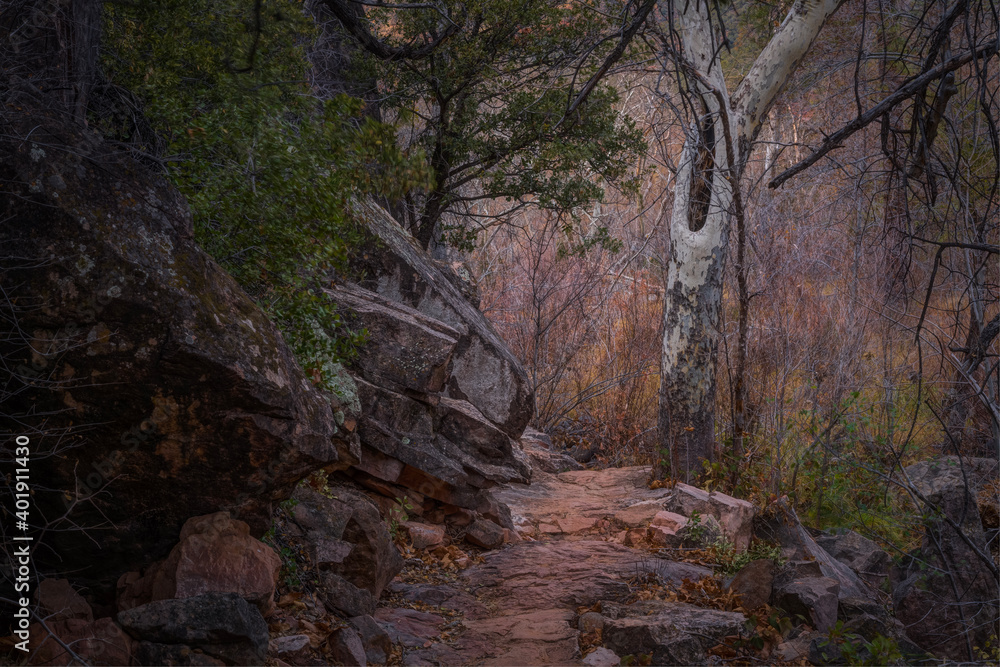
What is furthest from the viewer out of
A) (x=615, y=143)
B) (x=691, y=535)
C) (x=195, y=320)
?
(x=615, y=143)

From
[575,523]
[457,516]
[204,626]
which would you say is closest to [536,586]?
[457,516]

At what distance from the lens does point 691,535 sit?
6.68 metres

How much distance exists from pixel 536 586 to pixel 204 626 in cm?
296

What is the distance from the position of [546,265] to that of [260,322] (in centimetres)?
834

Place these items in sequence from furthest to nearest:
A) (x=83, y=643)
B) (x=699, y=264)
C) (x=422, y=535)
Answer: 1. (x=699, y=264)
2. (x=422, y=535)
3. (x=83, y=643)

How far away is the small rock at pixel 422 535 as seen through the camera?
6.14 metres

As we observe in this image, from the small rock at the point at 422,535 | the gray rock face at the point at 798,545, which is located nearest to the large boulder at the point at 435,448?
the small rock at the point at 422,535

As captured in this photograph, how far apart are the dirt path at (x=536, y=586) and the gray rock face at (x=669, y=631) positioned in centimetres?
30

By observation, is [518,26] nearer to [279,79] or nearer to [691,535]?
[279,79]

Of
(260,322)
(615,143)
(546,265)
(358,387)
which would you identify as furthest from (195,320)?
(546,265)

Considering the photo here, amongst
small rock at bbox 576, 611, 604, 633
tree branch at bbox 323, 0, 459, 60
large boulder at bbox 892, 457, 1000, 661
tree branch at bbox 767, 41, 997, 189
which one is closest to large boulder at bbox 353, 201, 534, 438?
tree branch at bbox 323, 0, 459, 60

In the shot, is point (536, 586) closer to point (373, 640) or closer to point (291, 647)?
point (373, 640)

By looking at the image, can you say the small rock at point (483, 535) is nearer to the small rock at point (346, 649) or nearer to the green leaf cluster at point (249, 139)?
the green leaf cluster at point (249, 139)

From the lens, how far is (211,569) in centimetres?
361
